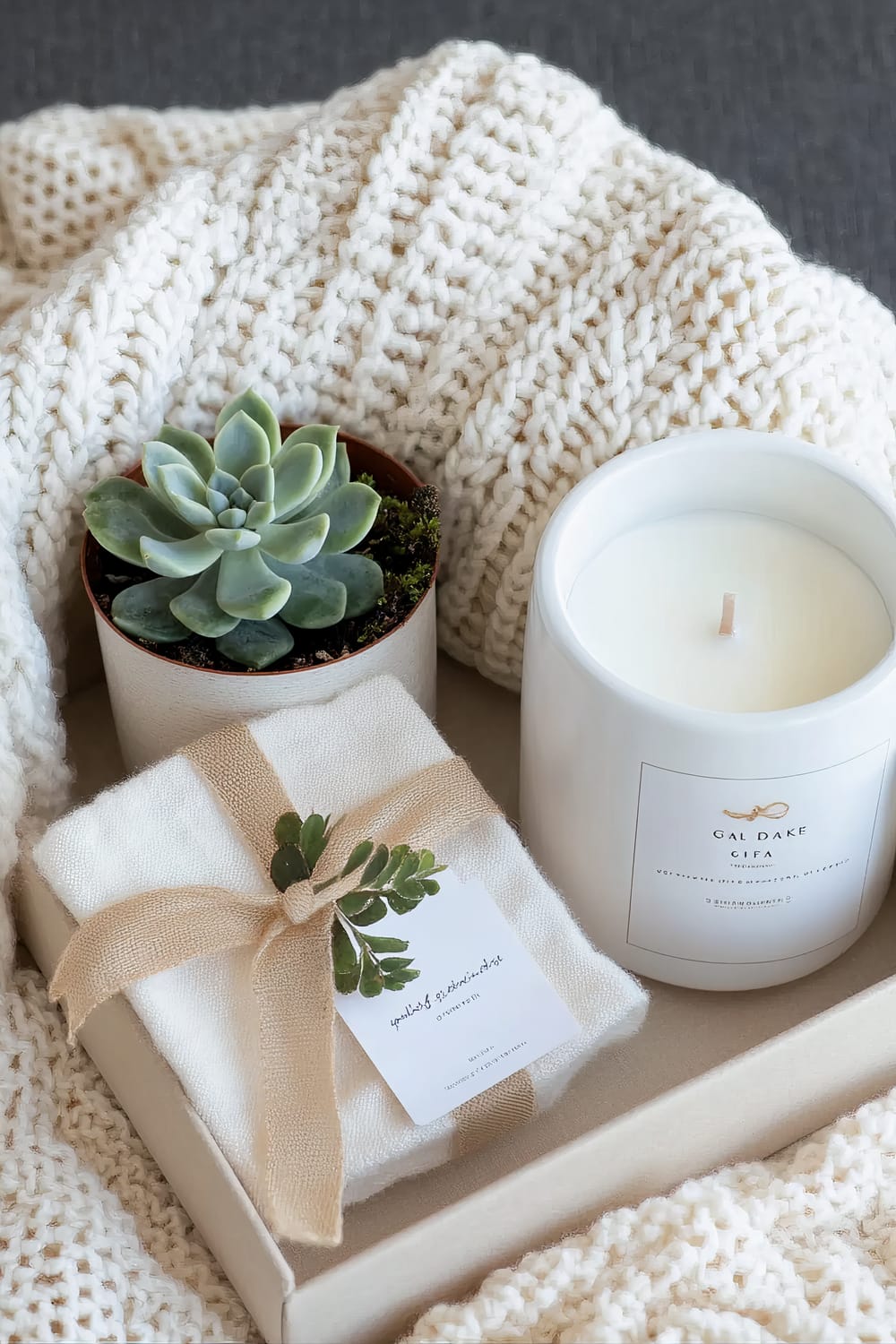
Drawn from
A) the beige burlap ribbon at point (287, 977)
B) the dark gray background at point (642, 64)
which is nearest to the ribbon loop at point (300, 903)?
the beige burlap ribbon at point (287, 977)

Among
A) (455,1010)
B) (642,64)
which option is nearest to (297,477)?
(455,1010)

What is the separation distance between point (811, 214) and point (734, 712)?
1.86 ft

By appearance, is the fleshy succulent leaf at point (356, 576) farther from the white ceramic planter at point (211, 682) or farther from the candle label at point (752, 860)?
the candle label at point (752, 860)

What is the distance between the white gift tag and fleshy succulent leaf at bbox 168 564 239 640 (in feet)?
0.48

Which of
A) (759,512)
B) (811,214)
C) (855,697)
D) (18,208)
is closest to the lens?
(855,697)

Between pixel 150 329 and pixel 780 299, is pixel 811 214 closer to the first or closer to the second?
pixel 780 299

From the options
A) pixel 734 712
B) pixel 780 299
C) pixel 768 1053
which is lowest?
pixel 768 1053

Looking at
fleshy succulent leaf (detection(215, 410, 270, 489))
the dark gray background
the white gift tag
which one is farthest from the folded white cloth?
the dark gray background

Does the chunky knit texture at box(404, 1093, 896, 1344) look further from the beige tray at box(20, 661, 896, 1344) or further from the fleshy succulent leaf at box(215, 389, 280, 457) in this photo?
the fleshy succulent leaf at box(215, 389, 280, 457)

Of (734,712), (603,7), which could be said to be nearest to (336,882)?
(734,712)

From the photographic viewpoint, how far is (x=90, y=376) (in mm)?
713

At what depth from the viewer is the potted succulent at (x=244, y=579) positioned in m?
0.66

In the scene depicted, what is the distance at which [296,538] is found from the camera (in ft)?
2.16

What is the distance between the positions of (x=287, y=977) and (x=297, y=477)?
219 millimetres
